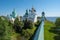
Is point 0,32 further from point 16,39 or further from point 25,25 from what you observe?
point 25,25

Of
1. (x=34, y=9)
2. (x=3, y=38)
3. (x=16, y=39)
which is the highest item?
(x=34, y=9)

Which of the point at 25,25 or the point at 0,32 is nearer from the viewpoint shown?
the point at 0,32

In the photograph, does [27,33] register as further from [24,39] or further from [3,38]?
[3,38]

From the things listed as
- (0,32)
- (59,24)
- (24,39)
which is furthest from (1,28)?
(59,24)

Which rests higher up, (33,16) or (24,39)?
(33,16)

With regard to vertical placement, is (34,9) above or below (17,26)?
above

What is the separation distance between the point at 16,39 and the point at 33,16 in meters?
11.5

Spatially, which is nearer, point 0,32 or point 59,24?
point 0,32

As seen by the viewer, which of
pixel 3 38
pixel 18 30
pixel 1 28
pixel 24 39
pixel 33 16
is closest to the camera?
pixel 3 38

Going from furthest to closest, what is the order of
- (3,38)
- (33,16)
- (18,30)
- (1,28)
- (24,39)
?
1. (33,16)
2. (18,30)
3. (24,39)
4. (1,28)
5. (3,38)

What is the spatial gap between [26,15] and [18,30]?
29.9 feet

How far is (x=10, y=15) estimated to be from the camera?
27.3 meters

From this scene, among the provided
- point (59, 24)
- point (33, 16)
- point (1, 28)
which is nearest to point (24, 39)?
point (59, 24)

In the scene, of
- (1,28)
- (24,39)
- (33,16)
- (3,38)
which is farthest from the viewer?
(33,16)
